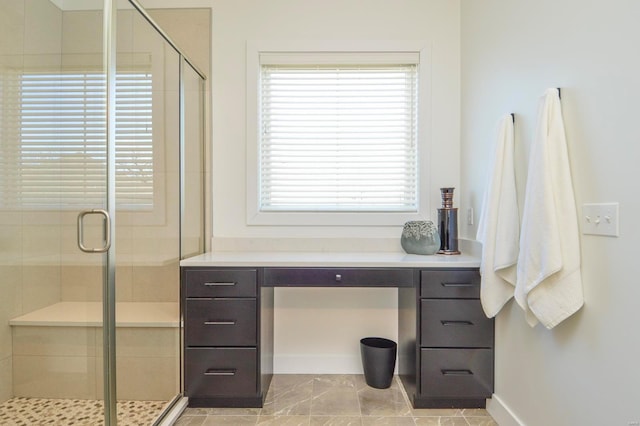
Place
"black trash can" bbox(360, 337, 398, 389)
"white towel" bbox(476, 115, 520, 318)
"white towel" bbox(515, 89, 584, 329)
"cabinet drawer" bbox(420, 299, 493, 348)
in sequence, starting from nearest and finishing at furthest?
1. "white towel" bbox(515, 89, 584, 329)
2. "white towel" bbox(476, 115, 520, 318)
3. "cabinet drawer" bbox(420, 299, 493, 348)
4. "black trash can" bbox(360, 337, 398, 389)

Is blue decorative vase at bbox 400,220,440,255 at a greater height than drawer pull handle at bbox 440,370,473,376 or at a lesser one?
greater

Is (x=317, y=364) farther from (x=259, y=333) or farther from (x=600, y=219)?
(x=600, y=219)

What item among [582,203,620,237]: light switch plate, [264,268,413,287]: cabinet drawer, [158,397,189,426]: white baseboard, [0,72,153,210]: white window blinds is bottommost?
[158,397,189,426]: white baseboard

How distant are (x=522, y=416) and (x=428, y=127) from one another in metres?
1.76

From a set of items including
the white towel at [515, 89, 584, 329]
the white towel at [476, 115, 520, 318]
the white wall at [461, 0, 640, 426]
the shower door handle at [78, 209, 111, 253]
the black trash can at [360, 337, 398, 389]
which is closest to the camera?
the white wall at [461, 0, 640, 426]

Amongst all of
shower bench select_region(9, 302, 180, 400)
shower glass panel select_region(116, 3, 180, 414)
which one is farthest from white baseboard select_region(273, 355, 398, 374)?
shower bench select_region(9, 302, 180, 400)

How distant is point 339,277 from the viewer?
5.98 feet

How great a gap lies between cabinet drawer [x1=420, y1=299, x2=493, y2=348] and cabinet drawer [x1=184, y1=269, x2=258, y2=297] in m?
0.95

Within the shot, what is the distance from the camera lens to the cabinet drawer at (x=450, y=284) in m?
1.80

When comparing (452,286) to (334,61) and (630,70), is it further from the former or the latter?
(334,61)

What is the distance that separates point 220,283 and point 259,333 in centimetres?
35

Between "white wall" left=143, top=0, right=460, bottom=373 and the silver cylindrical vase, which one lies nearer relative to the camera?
the silver cylindrical vase

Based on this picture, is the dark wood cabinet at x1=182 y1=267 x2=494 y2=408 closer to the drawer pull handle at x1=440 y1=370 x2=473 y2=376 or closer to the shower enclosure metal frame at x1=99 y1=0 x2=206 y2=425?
the drawer pull handle at x1=440 y1=370 x2=473 y2=376

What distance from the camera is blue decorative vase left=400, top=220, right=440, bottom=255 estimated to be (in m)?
2.09
